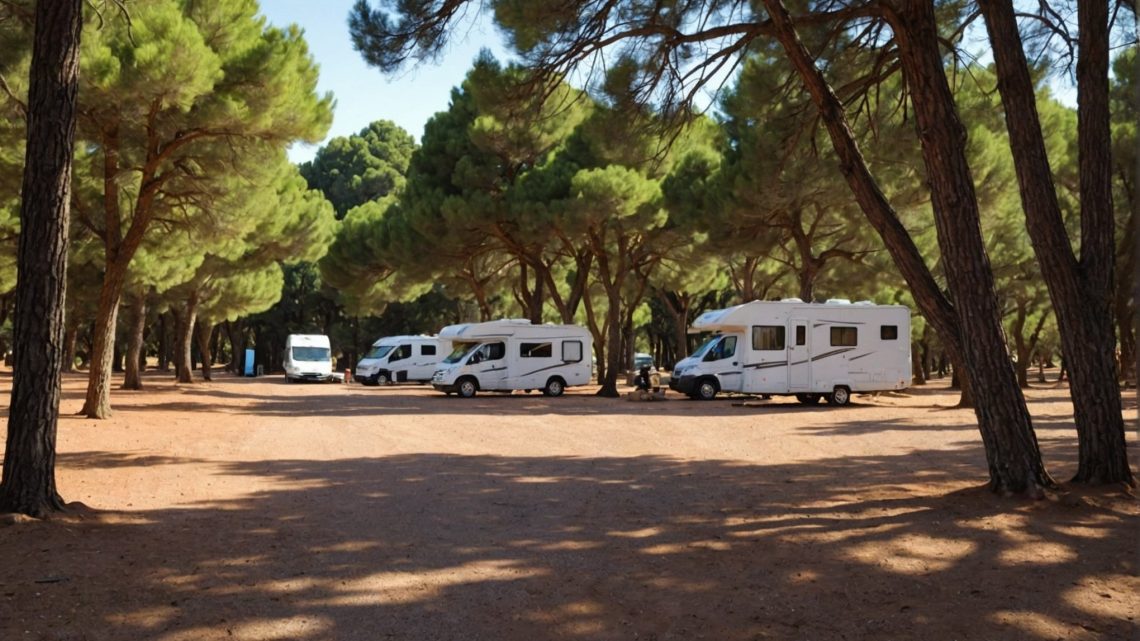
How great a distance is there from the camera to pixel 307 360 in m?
37.9

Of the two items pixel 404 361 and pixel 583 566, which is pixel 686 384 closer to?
pixel 404 361

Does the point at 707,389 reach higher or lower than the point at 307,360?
lower

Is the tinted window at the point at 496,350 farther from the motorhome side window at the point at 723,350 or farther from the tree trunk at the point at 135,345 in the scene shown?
the tree trunk at the point at 135,345

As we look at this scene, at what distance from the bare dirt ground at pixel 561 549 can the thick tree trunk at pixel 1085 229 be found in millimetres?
521

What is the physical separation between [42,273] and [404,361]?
27629 mm

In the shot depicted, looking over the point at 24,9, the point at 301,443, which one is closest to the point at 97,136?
the point at 24,9

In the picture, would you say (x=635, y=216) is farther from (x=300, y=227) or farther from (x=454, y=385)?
(x=300, y=227)

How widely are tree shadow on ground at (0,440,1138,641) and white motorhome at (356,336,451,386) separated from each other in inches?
1003

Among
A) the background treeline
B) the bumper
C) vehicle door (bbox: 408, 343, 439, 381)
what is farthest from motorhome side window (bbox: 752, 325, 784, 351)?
vehicle door (bbox: 408, 343, 439, 381)

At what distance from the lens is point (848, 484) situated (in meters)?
8.28

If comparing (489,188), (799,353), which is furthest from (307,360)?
(799,353)

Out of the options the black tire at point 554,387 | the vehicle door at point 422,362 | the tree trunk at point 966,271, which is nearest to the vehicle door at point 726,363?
the black tire at point 554,387

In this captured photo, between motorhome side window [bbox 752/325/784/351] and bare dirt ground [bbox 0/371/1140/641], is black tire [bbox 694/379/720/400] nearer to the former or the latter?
motorhome side window [bbox 752/325/784/351]

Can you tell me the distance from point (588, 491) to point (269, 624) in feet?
13.5
